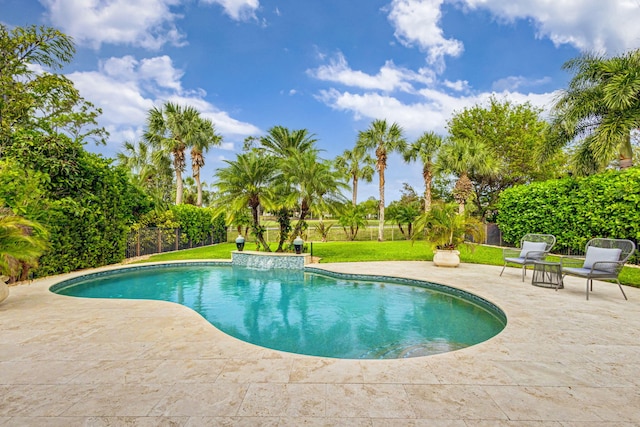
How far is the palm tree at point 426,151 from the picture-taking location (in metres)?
22.9

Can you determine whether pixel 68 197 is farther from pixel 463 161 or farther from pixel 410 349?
pixel 463 161

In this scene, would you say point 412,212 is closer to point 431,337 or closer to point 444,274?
point 444,274

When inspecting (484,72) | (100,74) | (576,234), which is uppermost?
(484,72)

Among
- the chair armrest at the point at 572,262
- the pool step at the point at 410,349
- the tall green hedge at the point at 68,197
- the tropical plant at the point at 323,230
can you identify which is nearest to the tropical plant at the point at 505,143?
the tropical plant at the point at 323,230

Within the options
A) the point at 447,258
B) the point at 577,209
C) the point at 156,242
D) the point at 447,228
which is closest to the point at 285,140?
the point at 156,242

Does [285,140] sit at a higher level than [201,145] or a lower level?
lower

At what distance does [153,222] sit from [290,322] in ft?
43.6

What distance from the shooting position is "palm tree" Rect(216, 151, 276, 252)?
12758mm

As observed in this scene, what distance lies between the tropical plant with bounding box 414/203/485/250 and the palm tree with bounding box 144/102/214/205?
18.3 m

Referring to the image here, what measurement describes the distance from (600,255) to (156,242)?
57.0 feet

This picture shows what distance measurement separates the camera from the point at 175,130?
2295cm

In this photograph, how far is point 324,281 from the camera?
9727mm

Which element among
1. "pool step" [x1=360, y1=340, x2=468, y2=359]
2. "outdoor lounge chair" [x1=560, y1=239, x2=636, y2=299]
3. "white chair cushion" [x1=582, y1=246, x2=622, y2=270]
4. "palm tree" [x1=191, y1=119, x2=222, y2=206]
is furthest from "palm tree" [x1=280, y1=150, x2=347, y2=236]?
"palm tree" [x1=191, y1=119, x2=222, y2=206]

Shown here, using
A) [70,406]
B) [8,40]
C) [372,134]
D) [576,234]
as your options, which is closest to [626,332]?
[70,406]
